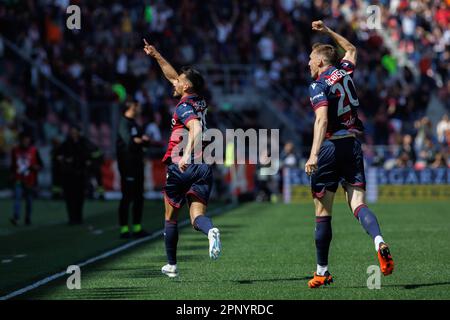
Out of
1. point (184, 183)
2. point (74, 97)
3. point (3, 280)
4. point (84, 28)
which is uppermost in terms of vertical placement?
point (84, 28)

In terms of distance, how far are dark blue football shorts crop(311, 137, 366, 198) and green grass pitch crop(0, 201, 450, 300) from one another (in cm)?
103

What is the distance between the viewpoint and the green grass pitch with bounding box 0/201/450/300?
1105 centimetres

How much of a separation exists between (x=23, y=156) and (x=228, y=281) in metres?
12.9

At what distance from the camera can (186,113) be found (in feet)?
38.6

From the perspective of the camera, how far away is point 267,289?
36.5ft

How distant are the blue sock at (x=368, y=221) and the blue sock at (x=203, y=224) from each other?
61.5 inches

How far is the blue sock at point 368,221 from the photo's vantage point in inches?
435

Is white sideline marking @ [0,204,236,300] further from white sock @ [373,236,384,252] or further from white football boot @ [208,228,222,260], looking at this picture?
white sock @ [373,236,384,252]

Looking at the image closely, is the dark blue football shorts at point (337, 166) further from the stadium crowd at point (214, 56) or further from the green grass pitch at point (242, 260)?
the stadium crowd at point (214, 56)

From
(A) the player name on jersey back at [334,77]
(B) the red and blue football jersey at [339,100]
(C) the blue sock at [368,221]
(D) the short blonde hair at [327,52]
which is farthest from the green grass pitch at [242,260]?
(D) the short blonde hair at [327,52]

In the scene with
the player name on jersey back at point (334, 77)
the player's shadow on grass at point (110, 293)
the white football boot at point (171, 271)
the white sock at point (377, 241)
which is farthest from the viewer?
the white football boot at point (171, 271)

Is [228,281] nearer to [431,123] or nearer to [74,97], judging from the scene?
[74,97]

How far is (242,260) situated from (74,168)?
33.1 ft

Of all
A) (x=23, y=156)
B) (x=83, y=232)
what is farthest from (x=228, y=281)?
(x=23, y=156)
